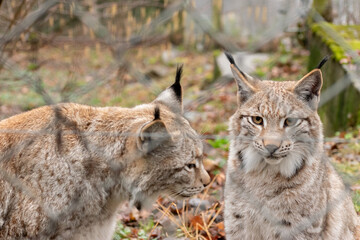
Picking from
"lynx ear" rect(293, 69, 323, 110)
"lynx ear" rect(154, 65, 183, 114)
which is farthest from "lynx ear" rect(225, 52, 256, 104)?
"lynx ear" rect(154, 65, 183, 114)

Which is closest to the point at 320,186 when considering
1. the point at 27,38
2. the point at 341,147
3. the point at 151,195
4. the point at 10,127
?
the point at 151,195

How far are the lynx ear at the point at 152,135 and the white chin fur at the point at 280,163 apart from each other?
1.94 ft

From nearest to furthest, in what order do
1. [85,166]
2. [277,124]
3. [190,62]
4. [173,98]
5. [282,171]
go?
[85,166]
[277,124]
[282,171]
[173,98]
[190,62]

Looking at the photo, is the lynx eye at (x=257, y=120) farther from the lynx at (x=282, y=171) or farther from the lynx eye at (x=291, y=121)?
the lynx eye at (x=291, y=121)

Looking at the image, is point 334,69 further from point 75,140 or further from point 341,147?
point 75,140

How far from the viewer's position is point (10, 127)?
2934 millimetres

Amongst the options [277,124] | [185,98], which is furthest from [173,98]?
[185,98]

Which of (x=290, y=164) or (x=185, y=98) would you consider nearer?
(x=290, y=164)

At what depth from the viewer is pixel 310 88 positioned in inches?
117

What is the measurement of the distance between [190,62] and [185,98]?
15.0ft

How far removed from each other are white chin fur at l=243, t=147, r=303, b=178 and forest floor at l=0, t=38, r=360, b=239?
26 centimetres

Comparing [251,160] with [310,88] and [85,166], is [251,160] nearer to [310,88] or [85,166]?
[310,88]

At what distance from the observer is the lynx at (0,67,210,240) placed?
9.05 feet

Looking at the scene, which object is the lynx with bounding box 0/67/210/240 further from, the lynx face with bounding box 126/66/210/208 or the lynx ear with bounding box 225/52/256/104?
the lynx ear with bounding box 225/52/256/104
